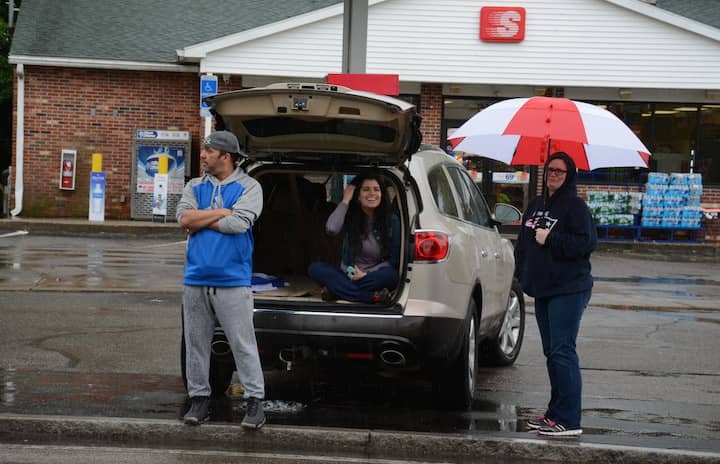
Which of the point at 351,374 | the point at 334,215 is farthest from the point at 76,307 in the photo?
the point at 334,215

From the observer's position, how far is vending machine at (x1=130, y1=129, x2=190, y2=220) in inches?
947

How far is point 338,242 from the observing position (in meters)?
7.98

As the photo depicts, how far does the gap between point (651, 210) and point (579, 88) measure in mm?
3287

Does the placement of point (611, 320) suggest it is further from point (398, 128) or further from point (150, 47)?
point (150, 47)

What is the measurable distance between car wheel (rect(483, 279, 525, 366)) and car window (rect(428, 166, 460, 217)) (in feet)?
5.49

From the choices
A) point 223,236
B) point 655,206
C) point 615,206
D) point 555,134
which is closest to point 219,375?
point 223,236

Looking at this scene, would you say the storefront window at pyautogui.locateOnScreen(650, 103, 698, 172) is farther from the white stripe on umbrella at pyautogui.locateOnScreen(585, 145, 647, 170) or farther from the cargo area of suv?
the cargo area of suv

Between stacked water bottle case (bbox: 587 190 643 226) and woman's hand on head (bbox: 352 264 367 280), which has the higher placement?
stacked water bottle case (bbox: 587 190 643 226)

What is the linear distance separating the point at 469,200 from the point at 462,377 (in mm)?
1703

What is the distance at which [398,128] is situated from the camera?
6770 millimetres

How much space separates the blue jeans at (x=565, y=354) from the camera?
21.3 feet

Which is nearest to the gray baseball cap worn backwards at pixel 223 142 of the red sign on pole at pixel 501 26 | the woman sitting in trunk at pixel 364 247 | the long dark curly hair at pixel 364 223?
the woman sitting in trunk at pixel 364 247

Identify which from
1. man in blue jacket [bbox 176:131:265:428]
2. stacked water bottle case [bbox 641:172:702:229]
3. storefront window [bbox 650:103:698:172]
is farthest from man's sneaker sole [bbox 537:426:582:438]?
storefront window [bbox 650:103:698:172]

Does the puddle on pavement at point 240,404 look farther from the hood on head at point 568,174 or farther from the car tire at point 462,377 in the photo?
the hood on head at point 568,174
